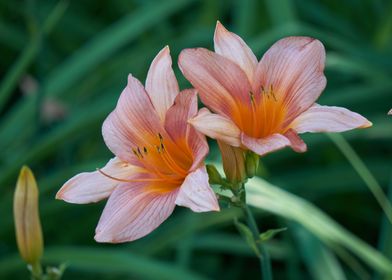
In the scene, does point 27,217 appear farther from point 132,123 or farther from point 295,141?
point 295,141

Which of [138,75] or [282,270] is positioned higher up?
[138,75]

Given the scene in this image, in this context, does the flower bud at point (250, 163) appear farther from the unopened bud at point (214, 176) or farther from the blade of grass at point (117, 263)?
the blade of grass at point (117, 263)

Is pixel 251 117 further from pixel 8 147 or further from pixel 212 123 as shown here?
pixel 8 147

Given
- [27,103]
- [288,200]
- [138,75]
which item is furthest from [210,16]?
[288,200]

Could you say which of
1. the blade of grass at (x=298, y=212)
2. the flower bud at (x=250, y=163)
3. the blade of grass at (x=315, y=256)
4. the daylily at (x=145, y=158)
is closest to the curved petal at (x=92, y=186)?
the daylily at (x=145, y=158)

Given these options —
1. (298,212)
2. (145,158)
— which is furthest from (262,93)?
(298,212)

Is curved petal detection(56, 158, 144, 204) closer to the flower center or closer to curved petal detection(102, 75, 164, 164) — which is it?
curved petal detection(102, 75, 164, 164)

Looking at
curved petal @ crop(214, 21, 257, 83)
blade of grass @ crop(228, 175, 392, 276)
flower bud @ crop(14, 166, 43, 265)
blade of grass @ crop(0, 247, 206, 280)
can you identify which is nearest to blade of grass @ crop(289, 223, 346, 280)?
blade of grass @ crop(228, 175, 392, 276)
